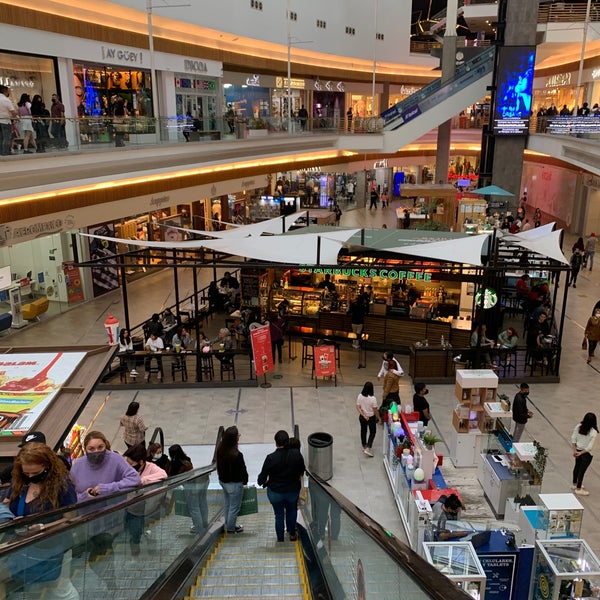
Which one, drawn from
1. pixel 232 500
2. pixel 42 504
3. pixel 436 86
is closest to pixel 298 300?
pixel 232 500

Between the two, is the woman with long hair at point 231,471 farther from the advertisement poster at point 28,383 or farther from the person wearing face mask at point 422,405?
the person wearing face mask at point 422,405

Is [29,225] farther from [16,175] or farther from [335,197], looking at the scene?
[335,197]

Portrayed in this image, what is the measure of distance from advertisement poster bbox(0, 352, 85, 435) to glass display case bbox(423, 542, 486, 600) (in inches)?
144

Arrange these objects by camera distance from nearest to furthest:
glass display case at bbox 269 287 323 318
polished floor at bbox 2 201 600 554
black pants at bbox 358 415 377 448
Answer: polished floor at bbox 2 201 600 554, black pants at bbox 358 415 377 448, glass display case at bbox 269 287 323 318

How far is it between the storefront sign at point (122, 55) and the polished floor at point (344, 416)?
819 cm

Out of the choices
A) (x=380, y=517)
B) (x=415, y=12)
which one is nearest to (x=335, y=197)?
(x=415, y=12)

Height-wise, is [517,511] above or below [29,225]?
below

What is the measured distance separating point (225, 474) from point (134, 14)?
51.2ft

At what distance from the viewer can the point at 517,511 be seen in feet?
23.9

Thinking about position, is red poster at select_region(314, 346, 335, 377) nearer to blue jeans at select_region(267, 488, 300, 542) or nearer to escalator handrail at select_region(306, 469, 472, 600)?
blue jeans at select_region(267, 488, 300, 542)

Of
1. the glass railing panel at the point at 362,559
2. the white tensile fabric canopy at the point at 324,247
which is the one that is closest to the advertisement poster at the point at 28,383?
the glass railing panel at the point at 362,559

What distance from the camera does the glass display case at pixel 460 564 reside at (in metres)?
5.32

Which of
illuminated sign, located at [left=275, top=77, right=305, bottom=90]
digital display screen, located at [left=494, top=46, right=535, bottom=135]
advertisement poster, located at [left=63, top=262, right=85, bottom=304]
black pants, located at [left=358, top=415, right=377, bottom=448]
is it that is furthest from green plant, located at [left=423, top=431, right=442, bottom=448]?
illuminated sign, located at [left=275, top=77, right=305, bottom=90]

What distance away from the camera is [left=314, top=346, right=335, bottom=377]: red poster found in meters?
12.0
